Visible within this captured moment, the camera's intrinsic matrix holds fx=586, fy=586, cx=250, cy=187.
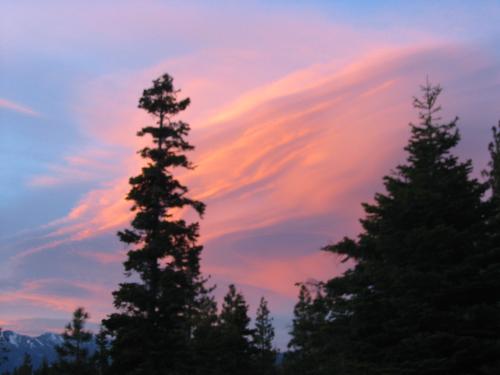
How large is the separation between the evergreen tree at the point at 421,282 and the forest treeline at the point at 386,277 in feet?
0.16

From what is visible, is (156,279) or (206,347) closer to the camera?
(156,279)

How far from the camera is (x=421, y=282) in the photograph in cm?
2303

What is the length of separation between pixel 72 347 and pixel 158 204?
39.4 metres

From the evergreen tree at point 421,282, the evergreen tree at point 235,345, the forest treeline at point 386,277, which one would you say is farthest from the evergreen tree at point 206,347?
the evergreen tree at point 421,282

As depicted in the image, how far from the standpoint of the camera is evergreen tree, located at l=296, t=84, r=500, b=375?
74.5 ft

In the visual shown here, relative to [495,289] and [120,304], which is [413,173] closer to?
[495,289]

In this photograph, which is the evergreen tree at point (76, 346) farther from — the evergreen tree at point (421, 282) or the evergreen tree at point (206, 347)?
the evergreen tree at point (421, 282)

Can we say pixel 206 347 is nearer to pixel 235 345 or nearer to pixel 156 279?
pixel 235 345

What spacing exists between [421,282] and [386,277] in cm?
149

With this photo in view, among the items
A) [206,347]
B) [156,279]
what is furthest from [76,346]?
[156,279]

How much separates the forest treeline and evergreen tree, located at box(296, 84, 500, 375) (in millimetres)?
49

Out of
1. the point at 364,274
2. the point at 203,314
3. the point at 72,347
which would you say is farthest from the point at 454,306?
the point at 72,347

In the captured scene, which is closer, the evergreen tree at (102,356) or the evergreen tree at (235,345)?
the evergreen tree at (102,356)

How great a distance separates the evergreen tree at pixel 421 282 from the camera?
22.7 meters
